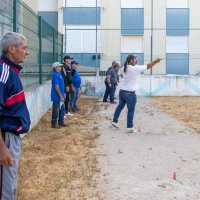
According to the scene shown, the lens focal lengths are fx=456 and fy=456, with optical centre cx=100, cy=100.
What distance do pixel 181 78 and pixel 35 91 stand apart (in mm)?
13277

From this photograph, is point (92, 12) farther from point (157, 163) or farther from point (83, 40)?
point (157, 163)

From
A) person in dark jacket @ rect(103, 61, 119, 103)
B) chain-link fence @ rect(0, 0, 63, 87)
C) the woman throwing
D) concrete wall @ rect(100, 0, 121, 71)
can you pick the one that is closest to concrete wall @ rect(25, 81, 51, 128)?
chain-link fence @ rect(0, 0, 63, 87)

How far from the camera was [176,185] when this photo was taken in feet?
19.5

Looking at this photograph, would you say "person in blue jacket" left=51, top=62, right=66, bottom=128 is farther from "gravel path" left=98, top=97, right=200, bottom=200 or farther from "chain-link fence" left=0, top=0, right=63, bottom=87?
"gravel path" left=98, top=97, right=200, bottom=200

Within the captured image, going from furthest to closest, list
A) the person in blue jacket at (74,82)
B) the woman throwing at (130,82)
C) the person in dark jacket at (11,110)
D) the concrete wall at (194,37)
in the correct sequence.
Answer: the concrete wall at (194,37)
the person in blue jacket at (74,82)
the woman throwing at (130,82)
the person in dark jacket at (11,110)

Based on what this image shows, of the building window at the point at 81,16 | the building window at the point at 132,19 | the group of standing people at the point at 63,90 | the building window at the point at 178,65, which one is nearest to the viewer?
the group of standing people at the point at 63,90

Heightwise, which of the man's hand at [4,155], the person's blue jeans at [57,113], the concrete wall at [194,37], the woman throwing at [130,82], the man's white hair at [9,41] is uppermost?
the concrete wall at [194,37]

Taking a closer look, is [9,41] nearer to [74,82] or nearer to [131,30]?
[74,82]

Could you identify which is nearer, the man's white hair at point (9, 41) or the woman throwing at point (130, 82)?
the man's white hair at point (9, 41)

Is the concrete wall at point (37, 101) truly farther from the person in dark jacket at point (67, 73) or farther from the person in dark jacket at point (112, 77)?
the person in dark jacket at point (112, 77)

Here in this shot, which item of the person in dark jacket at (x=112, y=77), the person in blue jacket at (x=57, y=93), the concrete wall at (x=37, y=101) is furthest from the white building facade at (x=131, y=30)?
the person in blue jacket at (x=57, y=93)

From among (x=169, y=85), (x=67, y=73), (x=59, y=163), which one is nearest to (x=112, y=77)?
(x=67, y=73)

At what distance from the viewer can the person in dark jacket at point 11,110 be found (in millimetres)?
3662

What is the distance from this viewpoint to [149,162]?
7262 millimetres
